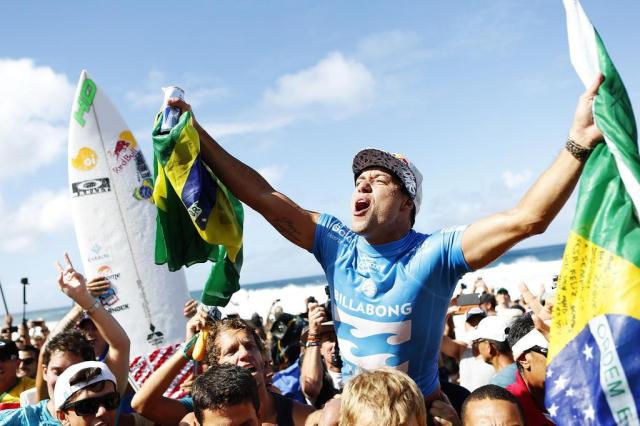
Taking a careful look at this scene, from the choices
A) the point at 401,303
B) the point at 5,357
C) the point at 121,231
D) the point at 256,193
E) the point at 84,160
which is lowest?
the point at 5,357

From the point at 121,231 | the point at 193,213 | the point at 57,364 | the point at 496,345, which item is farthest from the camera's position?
the point at 121,231

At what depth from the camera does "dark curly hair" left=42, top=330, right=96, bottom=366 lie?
3850 millimetres

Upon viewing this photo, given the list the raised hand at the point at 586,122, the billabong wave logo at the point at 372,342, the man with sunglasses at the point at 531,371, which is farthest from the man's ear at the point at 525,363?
the raised hand at the point at 586,122


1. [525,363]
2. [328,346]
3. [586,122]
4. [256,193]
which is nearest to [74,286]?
[256,193]

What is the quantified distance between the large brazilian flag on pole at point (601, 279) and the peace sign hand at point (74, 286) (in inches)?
112

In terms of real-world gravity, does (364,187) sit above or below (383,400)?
above

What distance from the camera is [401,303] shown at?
2.86 meters

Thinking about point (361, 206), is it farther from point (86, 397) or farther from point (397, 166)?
point (86, 397)

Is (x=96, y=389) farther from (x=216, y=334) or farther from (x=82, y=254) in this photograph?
(x=82, y=254)

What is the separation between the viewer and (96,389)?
336 centimetres

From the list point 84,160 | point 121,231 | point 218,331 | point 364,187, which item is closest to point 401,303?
point 364,187

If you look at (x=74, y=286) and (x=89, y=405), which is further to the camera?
(x=74, y=286)

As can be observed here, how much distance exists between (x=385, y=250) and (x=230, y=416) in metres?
1.03

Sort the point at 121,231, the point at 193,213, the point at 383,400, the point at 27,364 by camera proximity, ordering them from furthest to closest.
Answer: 1. the point at 121,231
2. the point at 27,364
3. the point at 193,213
4. the point at 383,400
